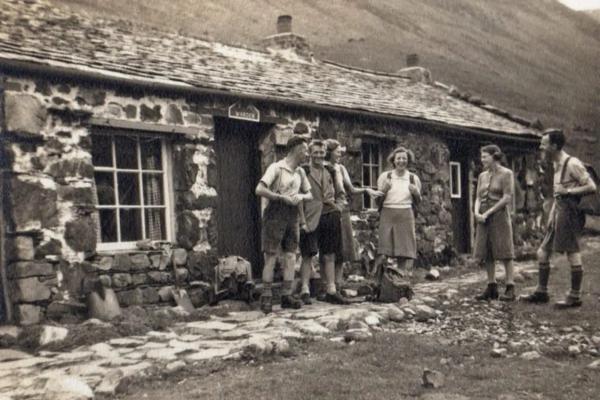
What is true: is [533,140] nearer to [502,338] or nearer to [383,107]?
[383,107]

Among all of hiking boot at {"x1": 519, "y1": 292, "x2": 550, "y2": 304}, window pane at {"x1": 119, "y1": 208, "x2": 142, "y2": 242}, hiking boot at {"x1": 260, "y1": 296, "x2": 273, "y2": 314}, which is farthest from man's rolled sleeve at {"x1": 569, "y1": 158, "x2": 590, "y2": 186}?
window pane at {"x1": 119, "y1": 208, "x2": 142, "y2": 242}

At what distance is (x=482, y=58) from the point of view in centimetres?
4372

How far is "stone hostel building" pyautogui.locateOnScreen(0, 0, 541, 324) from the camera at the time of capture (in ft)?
23.6

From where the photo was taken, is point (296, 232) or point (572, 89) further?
point (572, 89)

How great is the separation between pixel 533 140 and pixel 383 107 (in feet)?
18.2

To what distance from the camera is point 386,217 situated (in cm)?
865

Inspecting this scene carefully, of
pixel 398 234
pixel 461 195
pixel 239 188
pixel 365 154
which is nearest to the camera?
pixel 398 234

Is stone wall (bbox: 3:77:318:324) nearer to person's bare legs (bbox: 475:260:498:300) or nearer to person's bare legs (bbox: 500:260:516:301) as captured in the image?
person's bare legs (bbox: 475:260:498:300)

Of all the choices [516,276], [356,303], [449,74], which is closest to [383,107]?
[516,276]

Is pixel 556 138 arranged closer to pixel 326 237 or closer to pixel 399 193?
pixel 399 193

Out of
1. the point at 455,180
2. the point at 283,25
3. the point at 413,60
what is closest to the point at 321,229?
the point at 455,180

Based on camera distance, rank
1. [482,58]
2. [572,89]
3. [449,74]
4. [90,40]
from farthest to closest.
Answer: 1. [482,58]
2. [572,89]
3. [449,74]
4. [90,40]

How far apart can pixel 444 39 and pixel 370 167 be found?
37.2 meters

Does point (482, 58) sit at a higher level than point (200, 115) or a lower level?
→ higher
